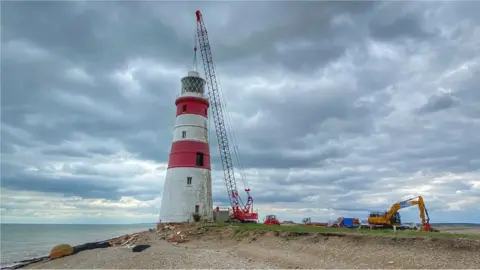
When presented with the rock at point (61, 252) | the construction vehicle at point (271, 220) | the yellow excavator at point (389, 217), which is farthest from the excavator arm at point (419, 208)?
the rock at point (61, 252)

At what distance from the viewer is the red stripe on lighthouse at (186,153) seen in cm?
3844

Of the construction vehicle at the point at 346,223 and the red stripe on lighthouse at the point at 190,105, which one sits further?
the red stripe on lighthouse at the point at 190,105

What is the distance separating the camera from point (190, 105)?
40500mm

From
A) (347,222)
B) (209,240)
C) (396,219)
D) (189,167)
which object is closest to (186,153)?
(189,167)

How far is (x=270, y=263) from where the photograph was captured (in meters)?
19.3

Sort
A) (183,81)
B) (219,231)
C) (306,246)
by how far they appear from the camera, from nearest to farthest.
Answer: (306,246)
(219,231)
(183,81)

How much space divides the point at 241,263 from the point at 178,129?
73.7 ft

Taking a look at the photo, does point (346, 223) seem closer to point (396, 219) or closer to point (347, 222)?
point (347, 222)

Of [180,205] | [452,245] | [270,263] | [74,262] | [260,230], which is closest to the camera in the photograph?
[452,245]

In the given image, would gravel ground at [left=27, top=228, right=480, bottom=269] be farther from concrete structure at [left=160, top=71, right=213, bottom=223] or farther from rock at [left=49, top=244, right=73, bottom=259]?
concrete structure at [left=160, top=71, right=213, bottom=223]

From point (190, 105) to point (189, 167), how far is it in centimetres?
686

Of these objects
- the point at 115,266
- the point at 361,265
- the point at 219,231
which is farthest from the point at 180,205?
the point at 361,265

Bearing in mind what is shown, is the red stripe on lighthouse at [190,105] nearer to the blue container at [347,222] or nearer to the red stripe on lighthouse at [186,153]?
the red stripe on lighthouse at [186,153]

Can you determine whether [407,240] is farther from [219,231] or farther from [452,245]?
[219,231]
